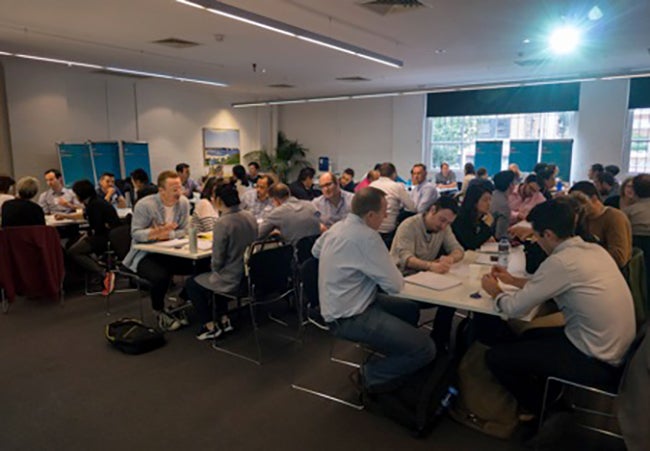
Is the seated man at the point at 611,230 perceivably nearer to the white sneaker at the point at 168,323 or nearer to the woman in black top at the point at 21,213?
the white sneaker at the point at 168,323

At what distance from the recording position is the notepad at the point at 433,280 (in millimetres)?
2744

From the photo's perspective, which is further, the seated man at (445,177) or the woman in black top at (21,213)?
the seated man at (445,177)

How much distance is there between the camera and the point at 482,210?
3.82 m

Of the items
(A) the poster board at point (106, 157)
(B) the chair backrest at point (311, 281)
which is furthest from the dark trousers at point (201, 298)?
(A) the poster board at point (106, 157)

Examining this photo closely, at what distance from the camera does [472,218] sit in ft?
12.7

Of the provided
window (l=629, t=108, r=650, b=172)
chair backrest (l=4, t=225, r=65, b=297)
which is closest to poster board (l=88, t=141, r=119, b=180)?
chair backrest (l=4, t=225, r=65, b=297)

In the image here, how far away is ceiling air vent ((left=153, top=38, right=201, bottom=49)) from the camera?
667cm

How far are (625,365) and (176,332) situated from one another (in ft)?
11.2

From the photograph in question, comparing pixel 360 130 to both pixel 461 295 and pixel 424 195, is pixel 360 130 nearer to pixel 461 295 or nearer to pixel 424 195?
pixel 424 195

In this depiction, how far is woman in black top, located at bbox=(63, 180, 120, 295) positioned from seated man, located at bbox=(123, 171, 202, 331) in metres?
0.96

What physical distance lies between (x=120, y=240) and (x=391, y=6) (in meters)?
3.83

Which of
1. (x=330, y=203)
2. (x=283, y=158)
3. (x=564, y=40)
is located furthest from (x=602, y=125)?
(x=283, y=158)

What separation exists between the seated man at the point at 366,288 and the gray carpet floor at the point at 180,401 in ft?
1.45

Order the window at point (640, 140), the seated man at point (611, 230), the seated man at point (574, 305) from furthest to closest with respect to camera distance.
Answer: the window at point (640, 140)
the seated man at point (611, 230)
the seated man at point (574, 305)
